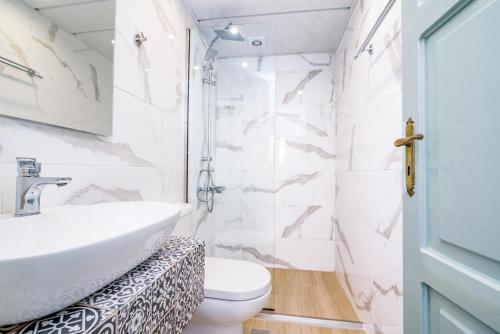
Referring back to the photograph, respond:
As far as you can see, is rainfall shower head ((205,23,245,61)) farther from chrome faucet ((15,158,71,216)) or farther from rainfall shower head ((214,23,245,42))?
chrome faucet ((15,158,71,216))

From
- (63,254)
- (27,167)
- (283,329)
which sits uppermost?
(27,167)

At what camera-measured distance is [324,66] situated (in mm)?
2521

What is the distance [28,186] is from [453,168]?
1117 mm

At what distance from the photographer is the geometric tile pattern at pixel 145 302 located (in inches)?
15.7

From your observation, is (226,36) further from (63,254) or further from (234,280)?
(63,254)

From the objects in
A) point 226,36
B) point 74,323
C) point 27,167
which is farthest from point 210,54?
point 74,323

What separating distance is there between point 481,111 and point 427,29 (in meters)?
0.33

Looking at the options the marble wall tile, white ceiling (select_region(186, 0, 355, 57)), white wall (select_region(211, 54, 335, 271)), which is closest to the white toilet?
the marble wall tile

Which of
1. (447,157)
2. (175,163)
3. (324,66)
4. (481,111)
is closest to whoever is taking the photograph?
(481,111)

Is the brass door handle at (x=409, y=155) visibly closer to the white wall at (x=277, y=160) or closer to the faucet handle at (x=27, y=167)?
the faucet handle at (x=27, y=167)

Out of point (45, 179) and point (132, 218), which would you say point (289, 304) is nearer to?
point (132, 218)

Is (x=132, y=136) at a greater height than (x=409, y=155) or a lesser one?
greater

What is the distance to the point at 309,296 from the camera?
199cm

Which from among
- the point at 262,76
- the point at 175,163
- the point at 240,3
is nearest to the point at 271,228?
the point at 175,163
